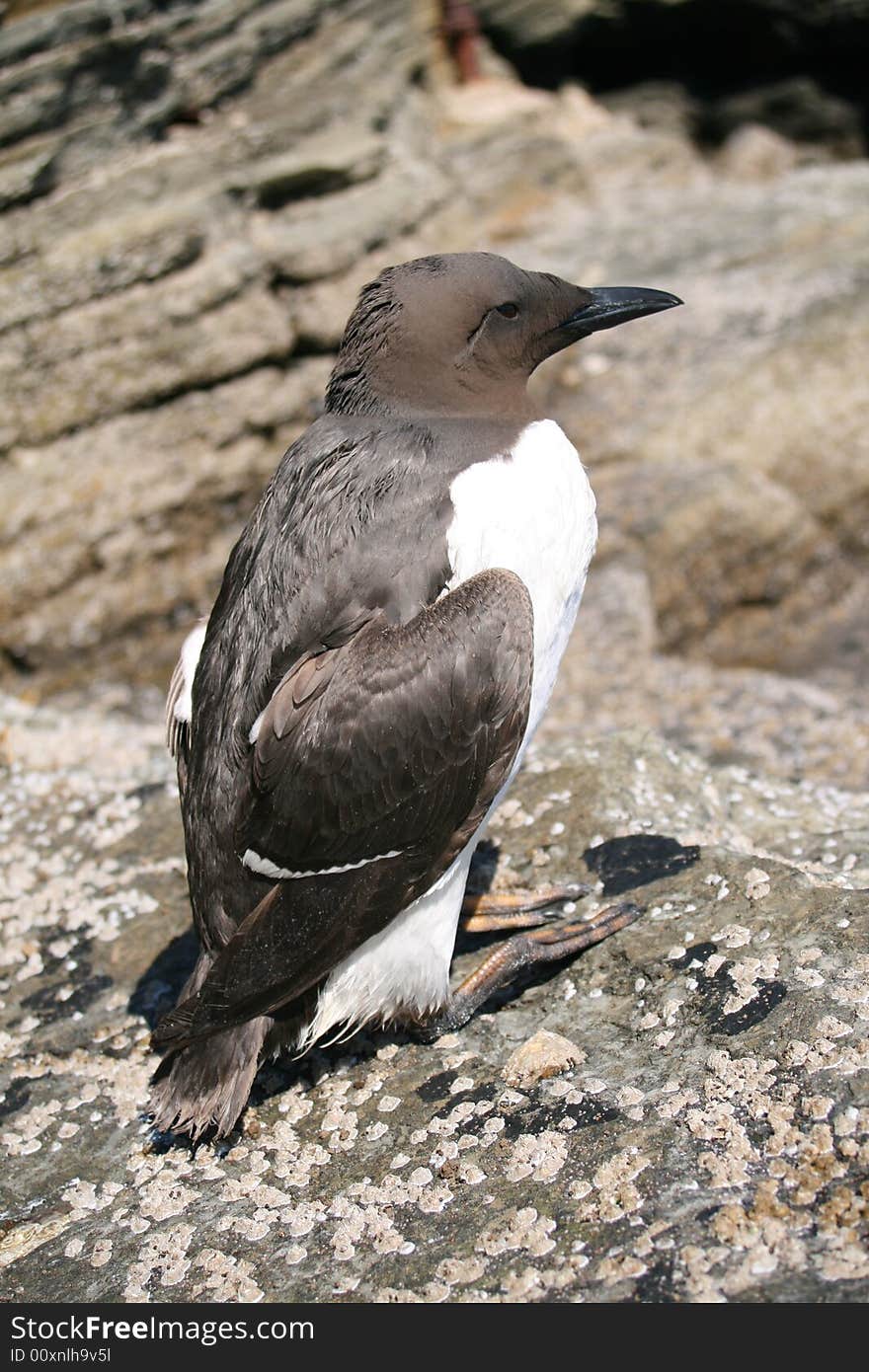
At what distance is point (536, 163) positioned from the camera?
35.2ft

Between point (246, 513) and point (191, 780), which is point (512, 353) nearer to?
point (191, 780)

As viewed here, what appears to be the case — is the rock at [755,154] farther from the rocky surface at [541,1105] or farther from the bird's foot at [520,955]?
the bird's foot at [520,955]

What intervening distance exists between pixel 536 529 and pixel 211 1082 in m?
1.68

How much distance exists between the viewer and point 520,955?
3.76m

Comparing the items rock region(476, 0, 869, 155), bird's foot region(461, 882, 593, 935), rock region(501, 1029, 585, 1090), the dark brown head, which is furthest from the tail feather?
rock region(476, 0, 869, 155)

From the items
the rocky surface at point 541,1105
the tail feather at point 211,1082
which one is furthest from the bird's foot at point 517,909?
the tail feather at point 211,1082

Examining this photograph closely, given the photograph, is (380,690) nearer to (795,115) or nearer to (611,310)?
(611,310)

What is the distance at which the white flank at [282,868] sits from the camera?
3.46m

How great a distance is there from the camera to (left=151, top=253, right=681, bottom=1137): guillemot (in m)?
3.39

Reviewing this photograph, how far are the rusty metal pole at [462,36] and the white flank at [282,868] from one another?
921cm

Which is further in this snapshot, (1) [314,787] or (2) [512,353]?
(2) [512,353]

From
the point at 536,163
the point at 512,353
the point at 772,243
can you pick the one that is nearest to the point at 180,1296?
the point at 512,353

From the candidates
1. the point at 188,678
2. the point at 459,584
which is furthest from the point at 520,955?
the point at 188,678
